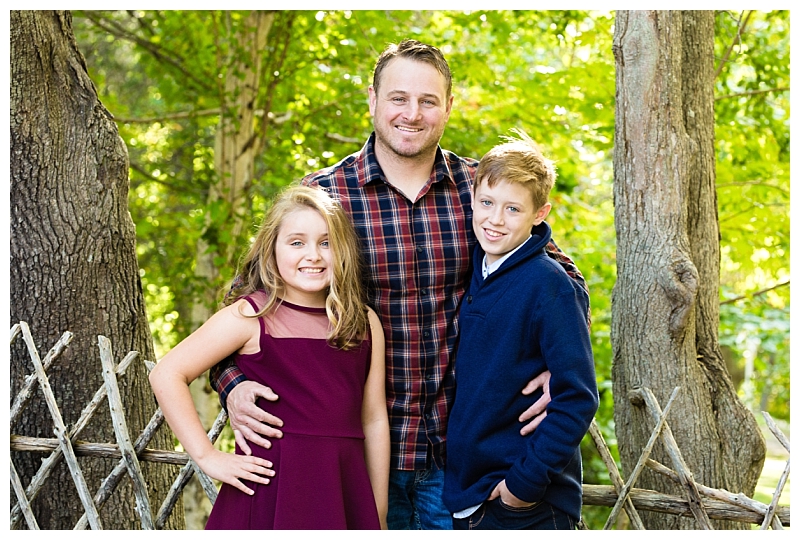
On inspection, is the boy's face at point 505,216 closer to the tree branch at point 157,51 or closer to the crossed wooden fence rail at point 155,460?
the crossed wooden fence rail at point 155,460

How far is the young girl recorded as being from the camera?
2008 millimetres

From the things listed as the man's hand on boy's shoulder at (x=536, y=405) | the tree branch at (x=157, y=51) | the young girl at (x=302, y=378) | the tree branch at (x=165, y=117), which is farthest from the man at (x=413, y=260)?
the tree branch at (x=157, y=51)

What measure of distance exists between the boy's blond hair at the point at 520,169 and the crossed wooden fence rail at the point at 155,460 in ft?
3.16

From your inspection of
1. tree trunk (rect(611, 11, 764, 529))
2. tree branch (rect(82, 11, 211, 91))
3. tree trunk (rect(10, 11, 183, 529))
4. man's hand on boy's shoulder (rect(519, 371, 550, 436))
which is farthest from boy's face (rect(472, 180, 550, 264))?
tree branch (rect(82, 11, 211, 91))

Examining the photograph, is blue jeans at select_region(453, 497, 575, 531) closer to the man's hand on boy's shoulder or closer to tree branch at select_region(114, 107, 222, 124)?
the man's hand on boy's shoulder

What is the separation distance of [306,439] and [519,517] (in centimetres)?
61

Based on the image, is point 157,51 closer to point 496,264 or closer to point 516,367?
point 496,264

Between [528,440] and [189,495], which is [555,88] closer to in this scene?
[528,440]

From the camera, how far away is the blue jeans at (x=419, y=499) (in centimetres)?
229

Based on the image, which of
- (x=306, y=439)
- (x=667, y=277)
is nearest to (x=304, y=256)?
(x=306, y=439)

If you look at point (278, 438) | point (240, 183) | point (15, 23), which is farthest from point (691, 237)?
point (240, 183)

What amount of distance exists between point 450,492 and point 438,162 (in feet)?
3.38

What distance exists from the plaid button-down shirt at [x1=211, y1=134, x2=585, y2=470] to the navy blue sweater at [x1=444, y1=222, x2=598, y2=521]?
12 cm

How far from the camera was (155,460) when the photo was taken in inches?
107
